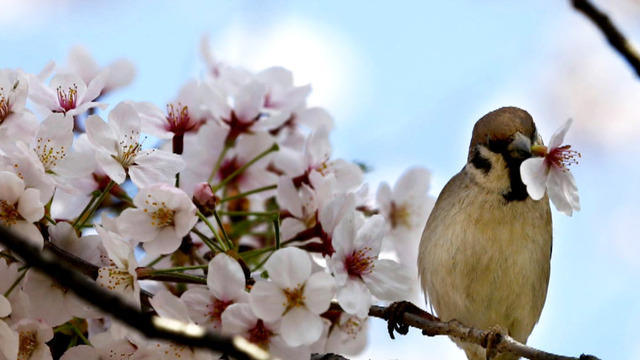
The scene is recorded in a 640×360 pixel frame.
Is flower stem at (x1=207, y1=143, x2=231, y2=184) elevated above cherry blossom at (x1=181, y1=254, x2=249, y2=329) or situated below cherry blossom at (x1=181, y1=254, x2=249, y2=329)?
above

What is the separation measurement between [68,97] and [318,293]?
0.73 metres

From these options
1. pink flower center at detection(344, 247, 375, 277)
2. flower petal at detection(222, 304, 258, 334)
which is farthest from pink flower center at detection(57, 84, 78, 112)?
pink flower center at detection(344, 247, 375, 277)

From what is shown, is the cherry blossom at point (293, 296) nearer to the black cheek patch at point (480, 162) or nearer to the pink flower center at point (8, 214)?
the pink flower center at point (8, 214)

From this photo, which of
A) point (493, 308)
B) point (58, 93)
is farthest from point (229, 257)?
point (493, 308)

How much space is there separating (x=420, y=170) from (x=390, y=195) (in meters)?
0.15

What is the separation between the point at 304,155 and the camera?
2248 millimetres

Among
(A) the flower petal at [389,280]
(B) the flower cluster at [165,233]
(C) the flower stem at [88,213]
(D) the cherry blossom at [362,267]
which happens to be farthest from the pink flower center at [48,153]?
(A) the flower petal at [389,280]

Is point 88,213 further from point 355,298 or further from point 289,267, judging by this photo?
point 355,298

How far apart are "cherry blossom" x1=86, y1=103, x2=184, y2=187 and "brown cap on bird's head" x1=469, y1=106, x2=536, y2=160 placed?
1.02 meters

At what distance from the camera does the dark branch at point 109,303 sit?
36.6 inches

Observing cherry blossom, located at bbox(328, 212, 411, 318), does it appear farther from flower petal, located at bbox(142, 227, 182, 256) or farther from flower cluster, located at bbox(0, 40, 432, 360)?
flower petal, located at bbox(142, 227, 182, 256)

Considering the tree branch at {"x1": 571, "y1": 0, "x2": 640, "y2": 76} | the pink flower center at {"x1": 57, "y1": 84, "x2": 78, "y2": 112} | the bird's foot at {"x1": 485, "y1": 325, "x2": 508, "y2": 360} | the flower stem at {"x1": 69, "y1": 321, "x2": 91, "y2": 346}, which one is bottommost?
the flower stem at {"x1": 69, "y1": 321, "x2": 91, "y2": 346}

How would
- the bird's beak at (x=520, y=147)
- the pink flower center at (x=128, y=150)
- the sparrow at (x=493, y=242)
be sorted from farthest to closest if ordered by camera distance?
the sparrow at (x=493, y=242) < the bird's beak at (x=520, y=147) < the pink flower center at (x=128, y=150)

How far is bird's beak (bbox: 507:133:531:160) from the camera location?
7.43ft
